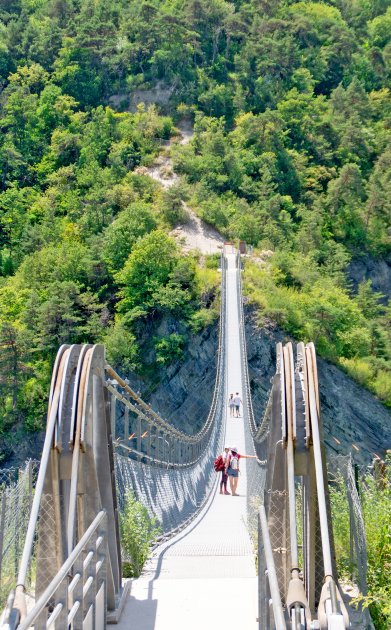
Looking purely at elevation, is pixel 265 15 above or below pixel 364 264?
above

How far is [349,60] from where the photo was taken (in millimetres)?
58250

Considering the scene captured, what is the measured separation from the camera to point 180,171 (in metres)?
42.7

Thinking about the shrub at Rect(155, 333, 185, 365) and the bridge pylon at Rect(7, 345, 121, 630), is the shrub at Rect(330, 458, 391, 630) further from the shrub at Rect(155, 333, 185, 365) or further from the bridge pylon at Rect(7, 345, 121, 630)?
the shrub at Rect(155, 333, 185, 365)

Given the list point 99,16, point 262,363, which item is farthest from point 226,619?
point 99,16

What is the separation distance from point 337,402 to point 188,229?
411 inches

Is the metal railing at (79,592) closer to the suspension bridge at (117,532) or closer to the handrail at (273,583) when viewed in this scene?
the suspension bridge at (117,532)

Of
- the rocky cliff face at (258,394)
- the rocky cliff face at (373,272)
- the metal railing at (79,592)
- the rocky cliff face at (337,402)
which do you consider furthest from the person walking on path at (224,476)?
the rocky cliff face at (373,272)

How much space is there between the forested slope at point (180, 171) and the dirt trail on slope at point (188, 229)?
1.42ft

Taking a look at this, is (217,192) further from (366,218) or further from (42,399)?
(42,399)

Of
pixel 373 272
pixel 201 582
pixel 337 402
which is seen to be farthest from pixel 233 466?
pixel 373 272

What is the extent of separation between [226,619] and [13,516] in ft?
4.26

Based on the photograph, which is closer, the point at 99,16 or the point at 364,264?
the point at 364,264

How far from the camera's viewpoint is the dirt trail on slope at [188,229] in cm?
3697

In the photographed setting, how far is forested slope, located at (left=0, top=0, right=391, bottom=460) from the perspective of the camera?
111 feet
